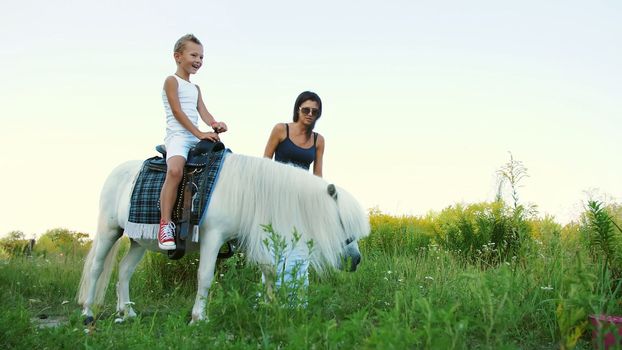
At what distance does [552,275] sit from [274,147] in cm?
275

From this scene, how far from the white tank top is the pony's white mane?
590mm

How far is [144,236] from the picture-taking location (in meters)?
5.10

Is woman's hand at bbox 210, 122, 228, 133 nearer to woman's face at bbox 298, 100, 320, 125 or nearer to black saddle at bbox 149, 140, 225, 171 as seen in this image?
black saddle at bbox 149, 140, 225, 171

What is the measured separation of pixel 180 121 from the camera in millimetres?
4953

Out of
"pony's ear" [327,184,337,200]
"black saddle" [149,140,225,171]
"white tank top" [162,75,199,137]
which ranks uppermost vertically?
"white tank top" [162,75,199,137]

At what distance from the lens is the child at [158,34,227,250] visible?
15.5 feet

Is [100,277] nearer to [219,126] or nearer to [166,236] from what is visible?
[166,236]

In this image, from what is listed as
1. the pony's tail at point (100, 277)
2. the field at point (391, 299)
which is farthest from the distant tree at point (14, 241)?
the pony's tail at point (100, 277)

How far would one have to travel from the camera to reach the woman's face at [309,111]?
213 inches

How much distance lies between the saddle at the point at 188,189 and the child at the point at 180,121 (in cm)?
5

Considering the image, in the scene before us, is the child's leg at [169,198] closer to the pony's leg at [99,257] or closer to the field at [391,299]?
the field at [391,299]

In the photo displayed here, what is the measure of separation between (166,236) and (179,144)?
0.80m

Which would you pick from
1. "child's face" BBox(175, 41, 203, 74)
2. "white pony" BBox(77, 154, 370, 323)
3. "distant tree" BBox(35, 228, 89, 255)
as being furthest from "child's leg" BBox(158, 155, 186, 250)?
"distant tree" BBox(35, 228, 89, 255)

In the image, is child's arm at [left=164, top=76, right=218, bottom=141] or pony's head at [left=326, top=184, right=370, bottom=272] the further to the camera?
child's arm at [left=164, top=76, right=218, bottom=141]
